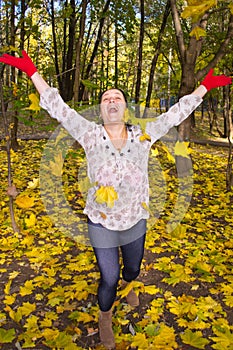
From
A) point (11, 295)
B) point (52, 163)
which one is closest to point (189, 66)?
point (52, 163)

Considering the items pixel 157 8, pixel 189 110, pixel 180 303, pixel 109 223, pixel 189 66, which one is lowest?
pixel 180 303

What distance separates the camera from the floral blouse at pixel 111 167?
2049 mm

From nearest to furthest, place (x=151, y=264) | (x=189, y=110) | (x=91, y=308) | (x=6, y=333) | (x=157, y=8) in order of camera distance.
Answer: (x=189, y=110)
(x=6, y=333)
(x=91, y=308)
(x=151, y=264)
(x=157, y=8)

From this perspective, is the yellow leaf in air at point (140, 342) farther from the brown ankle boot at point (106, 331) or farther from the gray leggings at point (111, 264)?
the gray leggings at point (111, 264)

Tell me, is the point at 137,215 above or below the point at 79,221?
above

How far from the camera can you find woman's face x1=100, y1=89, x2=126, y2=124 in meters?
2.05

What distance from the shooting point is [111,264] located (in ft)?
6.92

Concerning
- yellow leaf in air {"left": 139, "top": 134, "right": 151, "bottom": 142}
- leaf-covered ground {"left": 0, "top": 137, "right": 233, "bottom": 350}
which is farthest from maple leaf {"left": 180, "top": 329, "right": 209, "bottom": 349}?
yellow leaf in air {"left": 139, "top": 134, "right": 151, "bottom": 142}

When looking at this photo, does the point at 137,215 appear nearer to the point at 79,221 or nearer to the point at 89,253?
the point at 89,253

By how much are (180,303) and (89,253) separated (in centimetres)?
123

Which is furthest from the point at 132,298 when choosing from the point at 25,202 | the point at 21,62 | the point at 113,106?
the point at 25,202

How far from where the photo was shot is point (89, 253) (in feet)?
12.3

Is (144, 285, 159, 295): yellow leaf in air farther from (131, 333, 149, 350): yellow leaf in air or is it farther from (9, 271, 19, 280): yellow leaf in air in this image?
(9, 271, 19, 280): yellow leaf in air

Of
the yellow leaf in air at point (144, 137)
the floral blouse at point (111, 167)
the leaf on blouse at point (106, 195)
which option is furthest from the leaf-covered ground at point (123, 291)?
the yellow leaf in air at point (144, 137)
